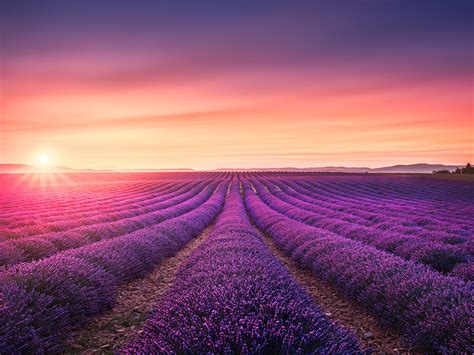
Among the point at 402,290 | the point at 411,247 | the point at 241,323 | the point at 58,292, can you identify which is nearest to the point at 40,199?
the point at 58,292

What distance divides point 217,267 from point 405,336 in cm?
245

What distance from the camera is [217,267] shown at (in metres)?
4.45

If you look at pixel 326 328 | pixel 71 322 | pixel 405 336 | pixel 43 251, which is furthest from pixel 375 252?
pixel 43 251

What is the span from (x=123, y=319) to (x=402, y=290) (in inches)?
155

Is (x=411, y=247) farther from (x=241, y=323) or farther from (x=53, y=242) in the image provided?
(x=53, y=242)

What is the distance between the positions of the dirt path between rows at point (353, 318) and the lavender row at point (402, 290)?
0.14 metres

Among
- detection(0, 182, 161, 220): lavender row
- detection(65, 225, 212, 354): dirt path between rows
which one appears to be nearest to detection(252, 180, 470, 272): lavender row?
detection(65, 225, 212, 354): dirt path between rows

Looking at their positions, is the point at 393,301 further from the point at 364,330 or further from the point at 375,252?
the point at 375,252

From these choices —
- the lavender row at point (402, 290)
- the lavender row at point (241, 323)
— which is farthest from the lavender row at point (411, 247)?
the lavender row at point (241, 323)

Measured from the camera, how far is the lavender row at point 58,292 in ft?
10.6

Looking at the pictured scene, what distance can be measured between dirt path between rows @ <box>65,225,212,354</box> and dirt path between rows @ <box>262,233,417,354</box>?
2.74 m

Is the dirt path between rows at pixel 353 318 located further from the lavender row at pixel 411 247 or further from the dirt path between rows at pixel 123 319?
the dirt path between rows at pixel 123 319

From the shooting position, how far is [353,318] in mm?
4871

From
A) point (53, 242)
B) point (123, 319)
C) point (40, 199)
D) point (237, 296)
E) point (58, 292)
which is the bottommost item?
point (123, 319)
